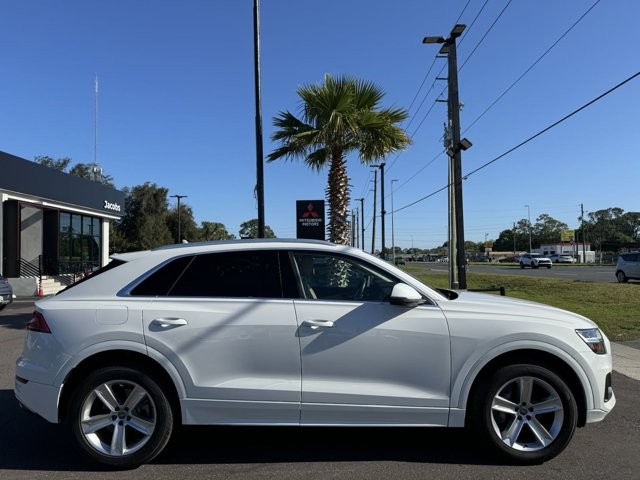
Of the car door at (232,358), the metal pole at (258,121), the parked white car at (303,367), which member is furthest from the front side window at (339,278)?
the metal pole at (258,121)

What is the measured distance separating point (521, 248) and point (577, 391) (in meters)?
170

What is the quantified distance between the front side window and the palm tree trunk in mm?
9792

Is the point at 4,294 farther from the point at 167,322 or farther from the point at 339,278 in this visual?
the point at 339,278

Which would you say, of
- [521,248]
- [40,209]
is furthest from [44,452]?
[521,248]

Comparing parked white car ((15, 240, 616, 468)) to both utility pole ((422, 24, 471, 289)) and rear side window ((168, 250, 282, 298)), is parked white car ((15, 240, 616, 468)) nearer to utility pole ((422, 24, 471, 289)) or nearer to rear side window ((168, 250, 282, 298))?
rear side window ((168, 250, 282, 298))

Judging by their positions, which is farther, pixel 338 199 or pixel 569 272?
pixel 569 272

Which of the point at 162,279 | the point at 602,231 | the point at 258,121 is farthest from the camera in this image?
the point at 602,231

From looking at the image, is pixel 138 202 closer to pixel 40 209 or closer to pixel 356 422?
pixel 40 209

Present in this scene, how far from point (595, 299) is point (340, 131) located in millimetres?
10157

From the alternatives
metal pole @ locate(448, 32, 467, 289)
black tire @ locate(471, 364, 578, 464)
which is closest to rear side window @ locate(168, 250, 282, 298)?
black tire @ locate(471, 364, 578, 464)

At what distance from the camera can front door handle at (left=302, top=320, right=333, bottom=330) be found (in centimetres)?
412

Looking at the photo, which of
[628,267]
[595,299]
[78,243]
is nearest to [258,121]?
[595,299]

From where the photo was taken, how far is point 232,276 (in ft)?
14.5

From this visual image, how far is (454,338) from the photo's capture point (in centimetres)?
414
